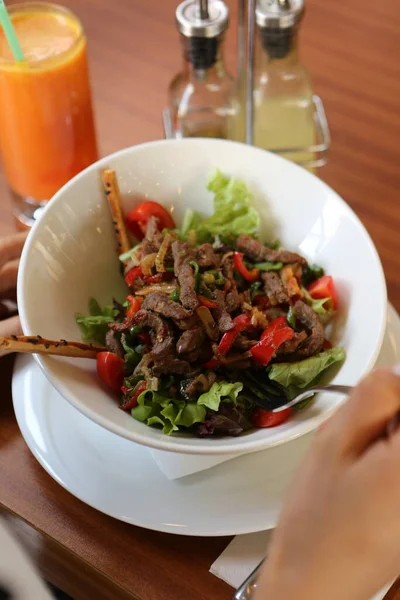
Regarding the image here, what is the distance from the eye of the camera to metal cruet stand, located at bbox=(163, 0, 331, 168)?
1.35m

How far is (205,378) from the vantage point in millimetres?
1105

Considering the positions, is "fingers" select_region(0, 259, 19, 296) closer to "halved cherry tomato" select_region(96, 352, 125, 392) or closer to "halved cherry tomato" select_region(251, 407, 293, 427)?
"halved cherry tomato" select_region(96, 352, 125, 392)

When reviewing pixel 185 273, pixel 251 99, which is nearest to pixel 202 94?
pixel 251 99

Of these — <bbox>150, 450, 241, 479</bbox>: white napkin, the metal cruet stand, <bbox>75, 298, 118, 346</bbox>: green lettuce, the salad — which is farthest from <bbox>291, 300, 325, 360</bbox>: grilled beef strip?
the metal cruet stand

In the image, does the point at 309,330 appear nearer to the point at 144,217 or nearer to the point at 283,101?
the point at 144,217

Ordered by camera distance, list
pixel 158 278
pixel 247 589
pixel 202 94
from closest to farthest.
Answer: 1. pixel 247 589
2. pixel 158 278
3. pixel 202 94

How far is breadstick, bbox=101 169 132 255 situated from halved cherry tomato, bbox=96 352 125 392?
10.8 inches

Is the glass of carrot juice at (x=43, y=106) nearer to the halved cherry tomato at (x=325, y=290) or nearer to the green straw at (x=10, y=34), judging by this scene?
the green straw at (x=10, y=34)

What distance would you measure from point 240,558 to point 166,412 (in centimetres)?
24

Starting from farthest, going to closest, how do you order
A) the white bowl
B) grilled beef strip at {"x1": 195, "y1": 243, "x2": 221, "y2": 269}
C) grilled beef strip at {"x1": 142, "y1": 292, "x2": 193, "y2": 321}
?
1. grilled beef strip at {"x1": 195, "y1": 243, "x2": 221, "y2": 269}
2. grilled beef strip at {"x1": 142, "y1": 292, "x2": 193, "y2": 321}
3. the white bowl

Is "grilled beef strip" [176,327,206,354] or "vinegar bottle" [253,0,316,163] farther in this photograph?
"vinegar bottle" [253,0,316,163]

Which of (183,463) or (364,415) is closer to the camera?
(364,415)

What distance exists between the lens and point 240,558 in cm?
103

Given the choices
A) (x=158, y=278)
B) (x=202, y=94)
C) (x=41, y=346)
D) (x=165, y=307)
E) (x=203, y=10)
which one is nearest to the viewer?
(x=41, y=346)
